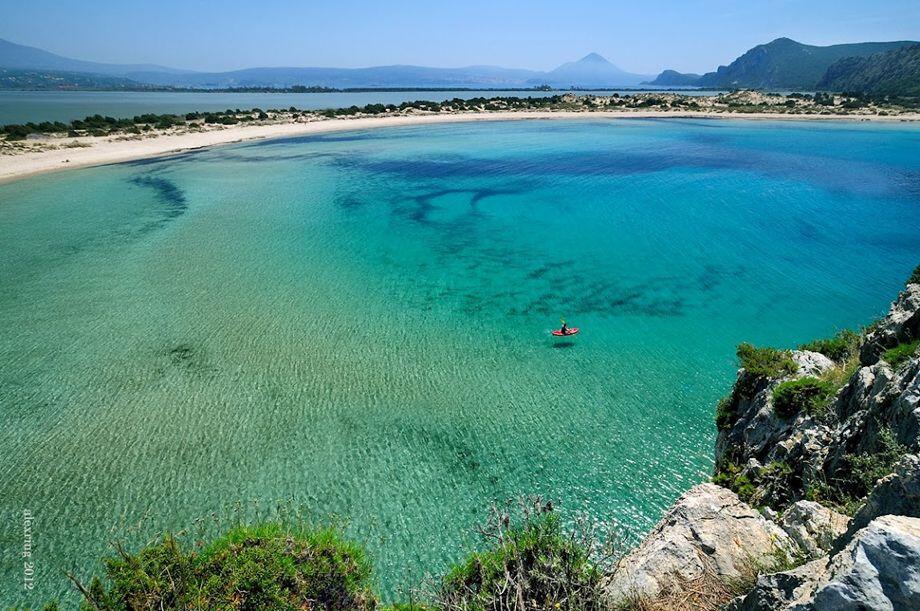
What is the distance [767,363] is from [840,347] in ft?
7.19

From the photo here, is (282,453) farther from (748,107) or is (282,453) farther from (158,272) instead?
(748,107)

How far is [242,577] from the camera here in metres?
6.91

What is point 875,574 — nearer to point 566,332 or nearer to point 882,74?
point 566,332

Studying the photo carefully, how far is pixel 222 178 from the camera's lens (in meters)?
41.7

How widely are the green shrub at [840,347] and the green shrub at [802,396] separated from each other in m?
2.26

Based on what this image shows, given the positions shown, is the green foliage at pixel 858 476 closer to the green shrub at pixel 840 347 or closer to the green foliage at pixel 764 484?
the green foliage at pixel 764 484

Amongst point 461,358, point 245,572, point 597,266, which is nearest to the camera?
point 245,572

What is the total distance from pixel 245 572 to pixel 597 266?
2075cm

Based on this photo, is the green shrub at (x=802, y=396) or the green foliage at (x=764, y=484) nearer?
the green foliage at (x=764, y=484)

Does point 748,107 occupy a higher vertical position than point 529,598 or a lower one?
higher

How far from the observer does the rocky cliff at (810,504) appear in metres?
3.71

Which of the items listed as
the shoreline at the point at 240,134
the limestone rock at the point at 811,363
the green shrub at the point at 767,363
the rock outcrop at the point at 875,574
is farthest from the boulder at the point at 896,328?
the shoreline at the point at 240,134

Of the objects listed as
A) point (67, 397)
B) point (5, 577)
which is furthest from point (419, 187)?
point (5, 577)

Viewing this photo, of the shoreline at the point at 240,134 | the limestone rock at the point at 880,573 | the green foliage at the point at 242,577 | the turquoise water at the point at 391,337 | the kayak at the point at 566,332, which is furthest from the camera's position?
the shoreline at the point at 240,134
